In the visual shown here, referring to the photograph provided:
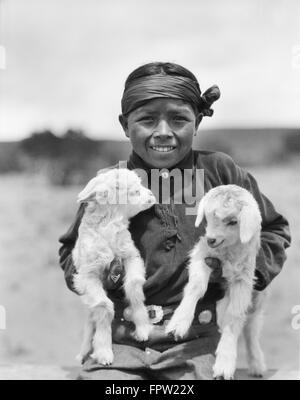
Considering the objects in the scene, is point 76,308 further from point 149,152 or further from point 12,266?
point 149,152

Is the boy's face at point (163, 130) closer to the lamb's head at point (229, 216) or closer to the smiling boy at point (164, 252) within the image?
the smiling boy at point (164, 252)

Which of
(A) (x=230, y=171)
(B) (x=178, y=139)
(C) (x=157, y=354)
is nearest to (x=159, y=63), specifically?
(B) (x=178, y=139)

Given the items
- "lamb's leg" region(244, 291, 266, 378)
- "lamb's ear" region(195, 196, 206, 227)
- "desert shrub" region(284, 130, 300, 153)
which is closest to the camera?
"lamb's ear" region(195, 196, 206, 227)

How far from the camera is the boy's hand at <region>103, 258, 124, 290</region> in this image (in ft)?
7.18

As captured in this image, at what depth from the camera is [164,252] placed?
227 centimetres

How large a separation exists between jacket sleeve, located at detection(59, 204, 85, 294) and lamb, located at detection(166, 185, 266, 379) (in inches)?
16.9

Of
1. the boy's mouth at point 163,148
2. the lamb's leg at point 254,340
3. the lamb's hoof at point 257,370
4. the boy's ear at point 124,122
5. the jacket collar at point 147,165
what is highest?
the boy's ear at point 124,122

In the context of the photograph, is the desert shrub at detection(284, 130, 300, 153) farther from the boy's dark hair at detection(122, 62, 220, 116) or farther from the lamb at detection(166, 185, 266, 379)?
the lamb at detection(166, 185, 266, 379)

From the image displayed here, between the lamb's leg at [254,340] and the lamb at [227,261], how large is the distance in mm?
356

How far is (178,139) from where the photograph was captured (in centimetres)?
227

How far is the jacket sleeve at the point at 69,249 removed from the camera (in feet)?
7.55

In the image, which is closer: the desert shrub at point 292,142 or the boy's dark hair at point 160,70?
the boy's dark hair at point 160,70

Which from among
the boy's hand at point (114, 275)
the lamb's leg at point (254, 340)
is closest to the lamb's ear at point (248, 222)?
the boy's hand at point (114, 275)

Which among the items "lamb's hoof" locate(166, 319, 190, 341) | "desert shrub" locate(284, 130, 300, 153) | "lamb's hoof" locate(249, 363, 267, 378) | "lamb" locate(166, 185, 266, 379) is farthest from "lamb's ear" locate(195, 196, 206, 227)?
"desert shrub" locate(284, 130, 300, 153)
